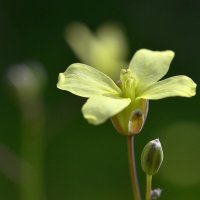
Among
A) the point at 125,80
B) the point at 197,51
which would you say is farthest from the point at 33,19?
the point at 125,80

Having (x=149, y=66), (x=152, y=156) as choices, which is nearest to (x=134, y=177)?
(x=152, y=156)

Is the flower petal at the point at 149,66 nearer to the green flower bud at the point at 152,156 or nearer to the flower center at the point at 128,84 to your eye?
the flower center at the point at 128,84

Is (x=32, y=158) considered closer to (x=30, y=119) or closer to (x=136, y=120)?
(x=30, y=119)

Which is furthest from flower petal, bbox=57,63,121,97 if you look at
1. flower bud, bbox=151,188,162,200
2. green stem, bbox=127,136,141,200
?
flower bud, bbox=151,188,162,200

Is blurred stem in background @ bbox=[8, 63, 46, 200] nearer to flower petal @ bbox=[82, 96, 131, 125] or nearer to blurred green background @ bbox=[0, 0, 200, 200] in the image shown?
blurred green background @ bbox=[0, 0, 200, 200]

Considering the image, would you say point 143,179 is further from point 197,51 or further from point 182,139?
point 197,51

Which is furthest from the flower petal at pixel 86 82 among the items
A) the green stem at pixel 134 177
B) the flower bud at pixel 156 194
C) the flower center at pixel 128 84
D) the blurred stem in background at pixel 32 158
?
the blurred stem in background at pixel 32 158
